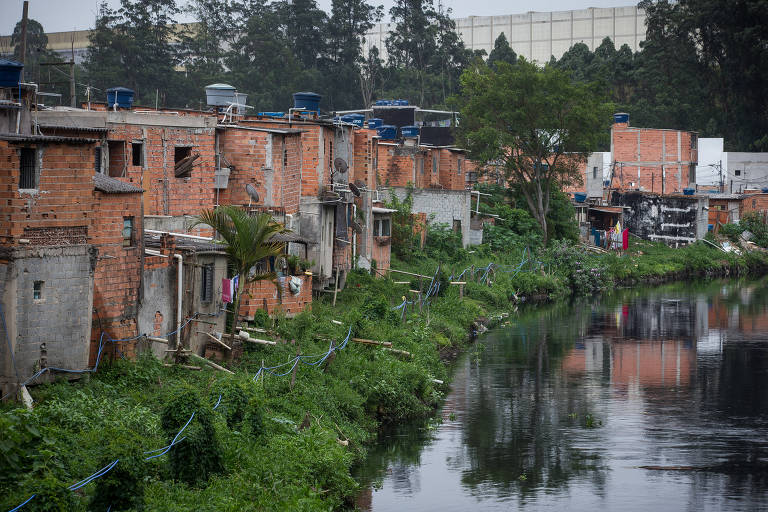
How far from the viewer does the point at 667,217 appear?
5838cm

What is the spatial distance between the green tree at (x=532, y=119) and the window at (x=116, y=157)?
26687mm

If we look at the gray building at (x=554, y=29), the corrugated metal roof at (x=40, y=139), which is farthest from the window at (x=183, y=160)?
the gray building at (x=554, y=29)

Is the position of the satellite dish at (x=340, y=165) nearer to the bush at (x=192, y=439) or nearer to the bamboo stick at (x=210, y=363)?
the bamboo stick at (x=210, y=363)

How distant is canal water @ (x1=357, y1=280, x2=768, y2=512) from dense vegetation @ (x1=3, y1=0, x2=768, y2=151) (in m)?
34.4

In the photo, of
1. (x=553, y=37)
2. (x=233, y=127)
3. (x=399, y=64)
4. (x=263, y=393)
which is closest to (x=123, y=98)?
(x=233, y=127)

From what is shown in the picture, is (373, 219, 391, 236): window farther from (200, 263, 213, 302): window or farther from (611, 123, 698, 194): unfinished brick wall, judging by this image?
(611, 123, 698, 194): unfinished brick wall

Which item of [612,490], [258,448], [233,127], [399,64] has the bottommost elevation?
[612,490]

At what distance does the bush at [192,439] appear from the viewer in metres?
15.1

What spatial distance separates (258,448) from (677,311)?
2910 centimetres

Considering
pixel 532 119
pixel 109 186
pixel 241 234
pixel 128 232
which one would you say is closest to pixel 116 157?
pixel 128 232

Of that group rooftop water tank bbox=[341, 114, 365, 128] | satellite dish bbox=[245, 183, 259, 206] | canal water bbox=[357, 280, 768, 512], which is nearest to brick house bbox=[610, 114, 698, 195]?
canal water bbox=[357, 280, 768, 512]

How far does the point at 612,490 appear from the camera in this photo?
19141 millimetres

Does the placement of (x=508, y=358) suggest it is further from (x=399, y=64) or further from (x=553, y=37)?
(x=553, y=37)

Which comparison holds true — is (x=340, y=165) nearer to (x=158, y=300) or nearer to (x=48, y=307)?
(x=158, y=300)
